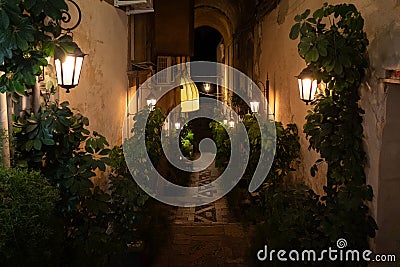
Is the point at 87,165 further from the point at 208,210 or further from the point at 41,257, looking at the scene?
the point at 208,210

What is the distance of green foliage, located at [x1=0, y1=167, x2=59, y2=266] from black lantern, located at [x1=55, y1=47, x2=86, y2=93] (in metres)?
0.95

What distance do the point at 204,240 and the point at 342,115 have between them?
332cm

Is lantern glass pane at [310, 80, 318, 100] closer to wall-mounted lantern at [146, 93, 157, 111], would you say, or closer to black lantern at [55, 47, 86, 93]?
black lantern at [55, 47, 86, 93]

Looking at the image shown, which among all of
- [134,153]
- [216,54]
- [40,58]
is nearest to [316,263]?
[40,58]

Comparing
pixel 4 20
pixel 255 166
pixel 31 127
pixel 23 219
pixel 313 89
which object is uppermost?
pixel 4 20

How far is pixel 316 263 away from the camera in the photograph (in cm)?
368

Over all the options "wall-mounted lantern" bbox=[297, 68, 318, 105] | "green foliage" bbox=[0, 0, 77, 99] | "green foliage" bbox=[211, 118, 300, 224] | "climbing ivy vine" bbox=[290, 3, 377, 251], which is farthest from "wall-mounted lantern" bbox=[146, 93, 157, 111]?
"green foliage" bbox=[0, 0, 77, 99]

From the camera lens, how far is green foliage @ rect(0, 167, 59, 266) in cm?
255

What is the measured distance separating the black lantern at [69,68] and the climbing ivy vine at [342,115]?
1712 millimetres

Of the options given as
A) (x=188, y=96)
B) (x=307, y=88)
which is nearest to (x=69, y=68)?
(x=307, y=88)

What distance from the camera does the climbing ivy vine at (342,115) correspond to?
142 inches

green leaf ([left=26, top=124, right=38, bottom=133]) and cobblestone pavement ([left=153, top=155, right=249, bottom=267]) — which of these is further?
cobblestone pavement ([left=153, top=155, right=249, bottom=267])

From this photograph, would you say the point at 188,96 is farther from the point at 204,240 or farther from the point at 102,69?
the point at 102,69

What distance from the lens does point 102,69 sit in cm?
550
